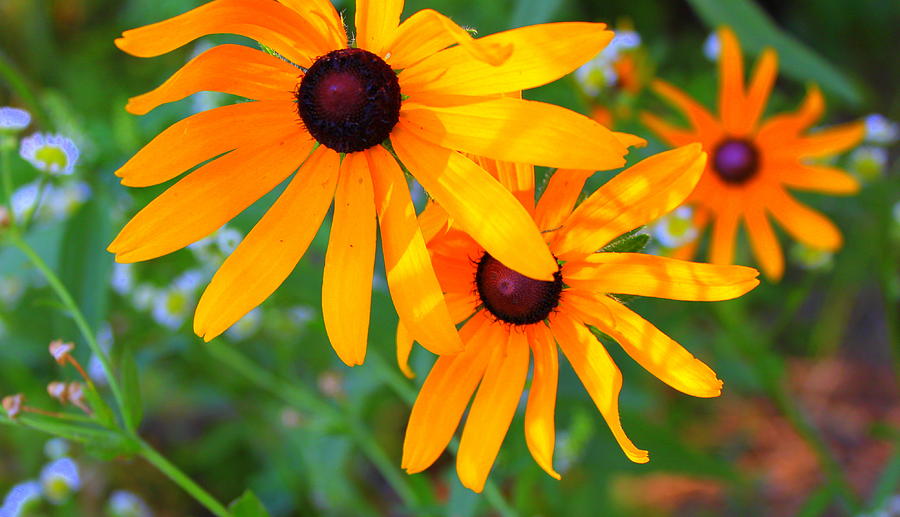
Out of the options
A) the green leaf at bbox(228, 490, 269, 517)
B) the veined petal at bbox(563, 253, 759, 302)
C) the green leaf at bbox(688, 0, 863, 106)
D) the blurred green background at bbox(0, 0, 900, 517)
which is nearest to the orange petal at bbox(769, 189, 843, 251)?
the blurred green background at bbox(0, 0, 900, 517)

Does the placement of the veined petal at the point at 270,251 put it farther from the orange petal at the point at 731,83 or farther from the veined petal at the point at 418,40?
the orange petal at the point at 731,83

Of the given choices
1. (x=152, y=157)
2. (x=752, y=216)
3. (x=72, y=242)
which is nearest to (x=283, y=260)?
(x=152, y=157)

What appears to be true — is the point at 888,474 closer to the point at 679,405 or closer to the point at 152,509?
the point at 679,405

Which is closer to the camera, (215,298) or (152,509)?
(215,298)

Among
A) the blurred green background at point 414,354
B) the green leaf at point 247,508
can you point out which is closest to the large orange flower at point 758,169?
the blurred green background at point 414,354

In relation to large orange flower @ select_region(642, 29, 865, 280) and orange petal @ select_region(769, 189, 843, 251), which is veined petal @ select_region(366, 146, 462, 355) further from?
orange petal @ select_region(769, 189, 843, 251)

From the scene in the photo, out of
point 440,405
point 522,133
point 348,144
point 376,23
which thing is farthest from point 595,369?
point 376,23
